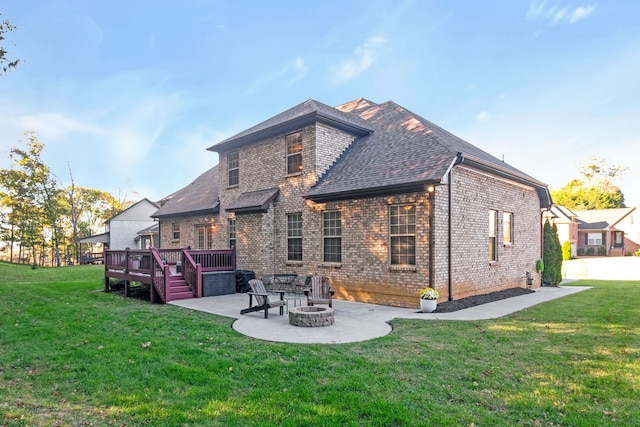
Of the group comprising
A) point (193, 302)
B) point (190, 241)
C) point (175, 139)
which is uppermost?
point (175, 139)

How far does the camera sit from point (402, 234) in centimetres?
1077

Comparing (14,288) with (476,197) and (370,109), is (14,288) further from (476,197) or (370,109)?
(476,197)

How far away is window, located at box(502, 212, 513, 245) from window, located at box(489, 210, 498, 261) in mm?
724

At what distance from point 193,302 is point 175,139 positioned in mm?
25371

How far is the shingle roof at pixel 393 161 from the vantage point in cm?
1035

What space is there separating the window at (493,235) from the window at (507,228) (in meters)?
0.72

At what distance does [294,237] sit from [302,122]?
4357mm

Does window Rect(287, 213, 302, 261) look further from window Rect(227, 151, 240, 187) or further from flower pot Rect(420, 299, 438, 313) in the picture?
flower pot Rect(420, 299, 438, 313)

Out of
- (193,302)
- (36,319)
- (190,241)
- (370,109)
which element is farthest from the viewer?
(190,241)

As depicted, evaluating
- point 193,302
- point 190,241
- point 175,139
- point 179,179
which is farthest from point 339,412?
point 179,179

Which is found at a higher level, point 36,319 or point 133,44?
point 133,44

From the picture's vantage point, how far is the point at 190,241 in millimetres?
19406

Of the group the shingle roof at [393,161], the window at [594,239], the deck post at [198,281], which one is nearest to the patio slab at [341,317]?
the deck post at [198,281]

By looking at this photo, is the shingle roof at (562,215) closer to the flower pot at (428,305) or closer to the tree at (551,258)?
the tree at (551,258)
